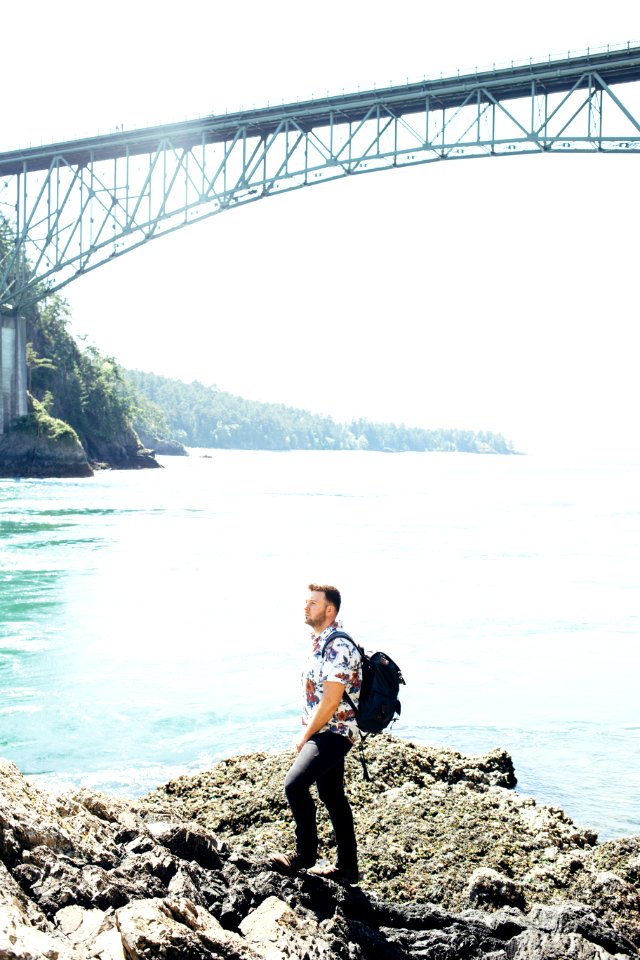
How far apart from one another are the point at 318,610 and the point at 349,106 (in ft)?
124

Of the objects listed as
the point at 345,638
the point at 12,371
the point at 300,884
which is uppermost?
the point at 12,371

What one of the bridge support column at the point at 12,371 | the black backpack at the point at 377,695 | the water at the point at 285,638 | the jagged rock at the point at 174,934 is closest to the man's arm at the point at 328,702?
the black backpack at the point at 377,695

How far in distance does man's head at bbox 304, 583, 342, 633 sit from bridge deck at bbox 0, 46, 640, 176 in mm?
33489

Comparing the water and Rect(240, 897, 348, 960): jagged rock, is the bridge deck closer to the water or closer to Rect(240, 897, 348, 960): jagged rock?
the water

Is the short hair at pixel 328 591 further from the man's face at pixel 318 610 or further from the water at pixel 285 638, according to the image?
the water at pixel 285 638

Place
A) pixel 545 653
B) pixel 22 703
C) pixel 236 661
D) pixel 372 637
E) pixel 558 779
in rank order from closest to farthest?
pixel 558 779, pixel 22 703, pixel 236 661, pixel 545 653, pixel 372 637

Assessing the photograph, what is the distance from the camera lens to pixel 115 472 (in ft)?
236

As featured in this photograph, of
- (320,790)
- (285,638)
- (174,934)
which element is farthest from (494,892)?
(285,638)

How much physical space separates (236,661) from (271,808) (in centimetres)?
700

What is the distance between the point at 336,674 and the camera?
15.6ft

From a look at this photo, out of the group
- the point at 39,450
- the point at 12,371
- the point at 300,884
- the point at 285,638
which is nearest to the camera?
the point at 300,884

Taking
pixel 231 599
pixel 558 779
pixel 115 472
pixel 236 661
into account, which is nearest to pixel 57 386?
pixel 115 472

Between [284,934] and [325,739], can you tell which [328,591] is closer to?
[325,739]

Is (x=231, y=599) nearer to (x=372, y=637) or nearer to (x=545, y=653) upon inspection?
(x=372, y=637)
